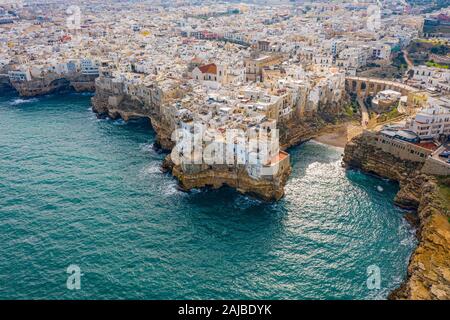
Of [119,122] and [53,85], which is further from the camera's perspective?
[53,85]

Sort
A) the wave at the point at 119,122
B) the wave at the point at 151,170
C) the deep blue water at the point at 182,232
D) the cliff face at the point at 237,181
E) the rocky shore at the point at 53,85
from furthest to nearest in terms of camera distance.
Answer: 1. the rocky shore at the point at 53,85
2. the wave at the point at 119,122
3. the wave at the point at 151,170
4. the cliff face at the point at 237,181
5. the deep blue water at the point at 182,232

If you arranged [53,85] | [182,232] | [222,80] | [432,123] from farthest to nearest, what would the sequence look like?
[53,85]
[222,80]
[432,123]
[182,232]

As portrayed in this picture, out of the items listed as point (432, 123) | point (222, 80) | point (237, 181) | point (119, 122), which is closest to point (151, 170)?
point (237, 181)

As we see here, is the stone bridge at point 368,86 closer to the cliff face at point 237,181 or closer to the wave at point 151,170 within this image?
the cliff face at point 237,181

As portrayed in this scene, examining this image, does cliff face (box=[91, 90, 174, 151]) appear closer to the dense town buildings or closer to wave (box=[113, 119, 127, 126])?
the dense town buildings

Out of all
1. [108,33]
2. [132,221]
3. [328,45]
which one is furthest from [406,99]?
[108,33]

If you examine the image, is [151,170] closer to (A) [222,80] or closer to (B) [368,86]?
(A) [222,80]

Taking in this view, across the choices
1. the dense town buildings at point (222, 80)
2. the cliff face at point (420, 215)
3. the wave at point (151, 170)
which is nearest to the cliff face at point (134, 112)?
the dense town buildings at point (222, 80)
